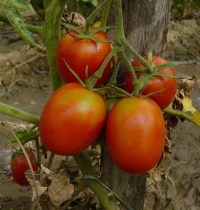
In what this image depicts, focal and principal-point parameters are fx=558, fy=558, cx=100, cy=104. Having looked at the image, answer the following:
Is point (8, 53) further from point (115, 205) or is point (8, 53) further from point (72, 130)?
point (72, 130)

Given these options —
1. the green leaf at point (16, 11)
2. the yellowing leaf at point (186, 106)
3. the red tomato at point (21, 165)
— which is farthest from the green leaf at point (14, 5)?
the red tomato at point (21, 165)

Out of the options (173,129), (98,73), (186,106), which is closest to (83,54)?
(98,73)

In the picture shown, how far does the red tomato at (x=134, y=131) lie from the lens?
1.19 meters

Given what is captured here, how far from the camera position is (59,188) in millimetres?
1519

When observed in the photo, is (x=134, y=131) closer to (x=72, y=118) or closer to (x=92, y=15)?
(x=72, y=118)

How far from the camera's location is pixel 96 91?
1.25 m

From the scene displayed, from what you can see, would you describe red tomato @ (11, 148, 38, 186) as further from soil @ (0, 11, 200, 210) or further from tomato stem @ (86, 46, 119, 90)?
tomato stem @ (86, 46, 119, 90)

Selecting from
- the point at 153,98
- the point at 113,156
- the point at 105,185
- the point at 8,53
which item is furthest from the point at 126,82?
the point at 8,53

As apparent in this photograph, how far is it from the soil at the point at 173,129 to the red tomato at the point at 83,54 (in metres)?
0.37

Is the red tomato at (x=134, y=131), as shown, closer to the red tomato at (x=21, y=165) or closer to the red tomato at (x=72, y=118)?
the red tomato at (x=72, y=118)

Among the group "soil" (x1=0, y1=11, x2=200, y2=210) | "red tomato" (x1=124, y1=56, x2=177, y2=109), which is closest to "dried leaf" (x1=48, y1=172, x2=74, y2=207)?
"soil" (x1=0, y1=11, x2=200, y2=210)

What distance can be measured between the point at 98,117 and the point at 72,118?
6 cm

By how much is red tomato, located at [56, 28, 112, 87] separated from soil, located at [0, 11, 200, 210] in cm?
37

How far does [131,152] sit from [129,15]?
435 mm
